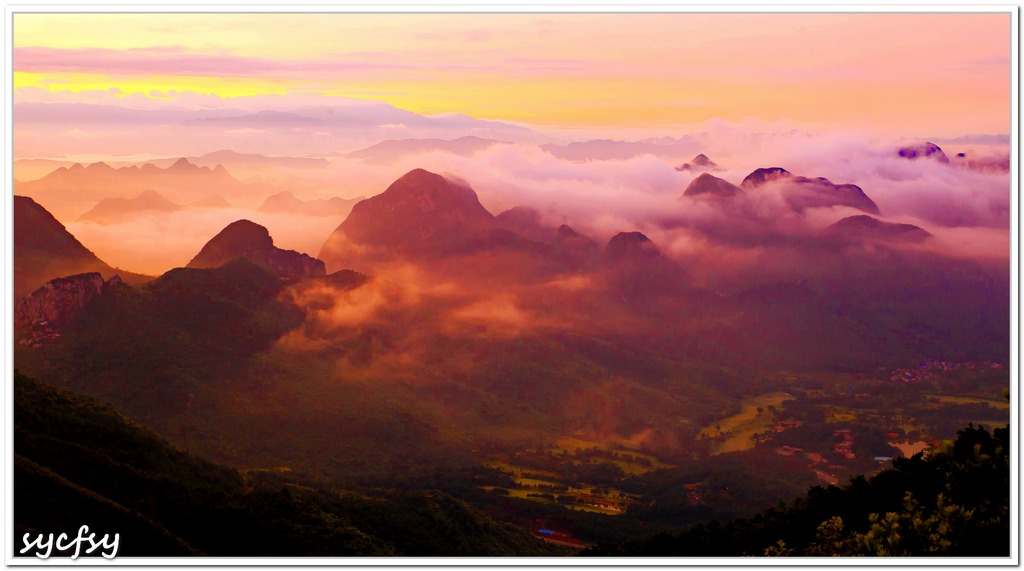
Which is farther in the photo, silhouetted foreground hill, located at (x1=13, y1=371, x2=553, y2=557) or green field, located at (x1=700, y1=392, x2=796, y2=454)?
green field, located at (x1=700, y1=392, x2=796, y2=454)

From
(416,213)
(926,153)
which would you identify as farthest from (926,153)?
(416,213)

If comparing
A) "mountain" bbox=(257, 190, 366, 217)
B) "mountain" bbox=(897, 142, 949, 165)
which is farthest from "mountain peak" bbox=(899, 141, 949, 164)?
"mountain" bbox=(257, 190, 366, 217)

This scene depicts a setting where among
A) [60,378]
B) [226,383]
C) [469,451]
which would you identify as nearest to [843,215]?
[469,451]

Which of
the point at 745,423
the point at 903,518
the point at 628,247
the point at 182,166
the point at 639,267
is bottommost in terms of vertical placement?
the point at 903,518

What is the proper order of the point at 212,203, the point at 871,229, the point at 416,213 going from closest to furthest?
the point at 212,203 < the point at 416,213 < the point at 871,229

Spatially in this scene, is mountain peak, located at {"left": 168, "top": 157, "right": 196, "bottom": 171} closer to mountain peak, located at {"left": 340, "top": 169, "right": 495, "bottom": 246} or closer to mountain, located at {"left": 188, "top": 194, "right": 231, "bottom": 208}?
mountain, located at {"left": 188, "top": 194, "right": 231, "bottom": 208}

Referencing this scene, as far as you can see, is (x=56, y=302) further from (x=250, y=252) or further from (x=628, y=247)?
(x=628, y=247)

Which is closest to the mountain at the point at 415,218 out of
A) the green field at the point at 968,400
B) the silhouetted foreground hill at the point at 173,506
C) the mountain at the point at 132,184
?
the mountain at the point at 132,184
